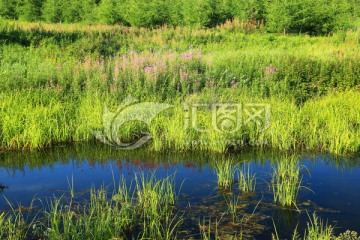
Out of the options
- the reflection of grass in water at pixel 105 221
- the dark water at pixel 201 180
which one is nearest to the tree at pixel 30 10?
the dark water at pixel 201 180

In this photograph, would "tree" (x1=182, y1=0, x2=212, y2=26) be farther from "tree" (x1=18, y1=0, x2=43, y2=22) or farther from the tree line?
"tree" (x1=18, y1=0, x2=43, y2=22)

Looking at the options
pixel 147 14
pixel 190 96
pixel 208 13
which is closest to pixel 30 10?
pixel 147 14

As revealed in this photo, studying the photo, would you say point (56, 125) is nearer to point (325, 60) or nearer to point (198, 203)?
point (198, 203)

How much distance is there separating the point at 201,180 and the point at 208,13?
21.1 metres

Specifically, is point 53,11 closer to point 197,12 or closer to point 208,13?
point 197,12

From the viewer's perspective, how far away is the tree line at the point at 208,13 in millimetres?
24453

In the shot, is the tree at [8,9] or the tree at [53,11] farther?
the tree at [8,9]

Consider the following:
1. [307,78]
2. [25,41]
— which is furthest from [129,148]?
[25,41]

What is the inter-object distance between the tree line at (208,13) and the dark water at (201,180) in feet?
61.2

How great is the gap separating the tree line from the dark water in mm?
18659

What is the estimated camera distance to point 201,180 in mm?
6320

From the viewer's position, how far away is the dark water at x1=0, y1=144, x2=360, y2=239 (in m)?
5.03

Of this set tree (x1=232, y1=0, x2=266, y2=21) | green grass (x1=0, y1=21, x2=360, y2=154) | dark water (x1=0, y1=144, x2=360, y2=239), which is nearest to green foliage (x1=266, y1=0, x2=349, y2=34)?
tree (x1=232, y1=0, x2=266, y2=21)

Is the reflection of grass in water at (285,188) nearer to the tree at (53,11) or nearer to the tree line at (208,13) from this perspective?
the tree line at (208,13)
